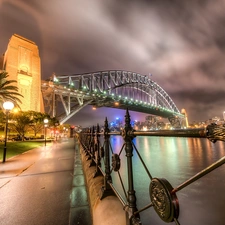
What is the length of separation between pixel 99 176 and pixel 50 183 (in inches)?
62.8

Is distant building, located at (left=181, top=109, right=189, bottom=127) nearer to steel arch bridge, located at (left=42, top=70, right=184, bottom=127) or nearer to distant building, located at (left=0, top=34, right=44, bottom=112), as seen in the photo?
steel arch bridge, located at (left=42, top=70, right=184, bottom=127)

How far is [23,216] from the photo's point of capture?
229 centimetres

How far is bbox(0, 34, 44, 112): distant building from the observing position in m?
29.9

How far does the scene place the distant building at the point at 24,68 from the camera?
98.0 feet

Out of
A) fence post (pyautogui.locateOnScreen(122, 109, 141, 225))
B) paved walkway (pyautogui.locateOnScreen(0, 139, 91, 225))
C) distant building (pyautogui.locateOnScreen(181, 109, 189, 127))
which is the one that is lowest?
paved walkway (pyautogui.locateOnScreen(0, 139, 91, 225))

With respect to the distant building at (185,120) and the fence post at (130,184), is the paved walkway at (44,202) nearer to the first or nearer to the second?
the fence post at (130,184)

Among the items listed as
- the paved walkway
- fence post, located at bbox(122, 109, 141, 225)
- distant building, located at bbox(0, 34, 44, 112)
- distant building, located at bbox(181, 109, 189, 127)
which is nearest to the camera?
fence post, located at bbox(122, 109, 141, 225)

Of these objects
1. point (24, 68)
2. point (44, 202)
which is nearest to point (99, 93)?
point (24, 68)

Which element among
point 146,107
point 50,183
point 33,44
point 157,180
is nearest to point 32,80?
point 33,44

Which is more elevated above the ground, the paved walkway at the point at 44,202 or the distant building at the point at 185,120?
the distant building at the point at 185,120

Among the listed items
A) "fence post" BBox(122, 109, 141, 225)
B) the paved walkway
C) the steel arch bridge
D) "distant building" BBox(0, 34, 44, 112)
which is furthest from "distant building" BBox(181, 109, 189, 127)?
"fence post" BBox(122, 109, 141, 225)

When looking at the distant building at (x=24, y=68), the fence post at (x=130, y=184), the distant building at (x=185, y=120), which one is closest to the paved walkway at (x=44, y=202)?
the fence post at (x=130, y=184)

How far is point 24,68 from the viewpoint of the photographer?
104 ft

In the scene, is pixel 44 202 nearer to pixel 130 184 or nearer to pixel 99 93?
pixel 130 184
